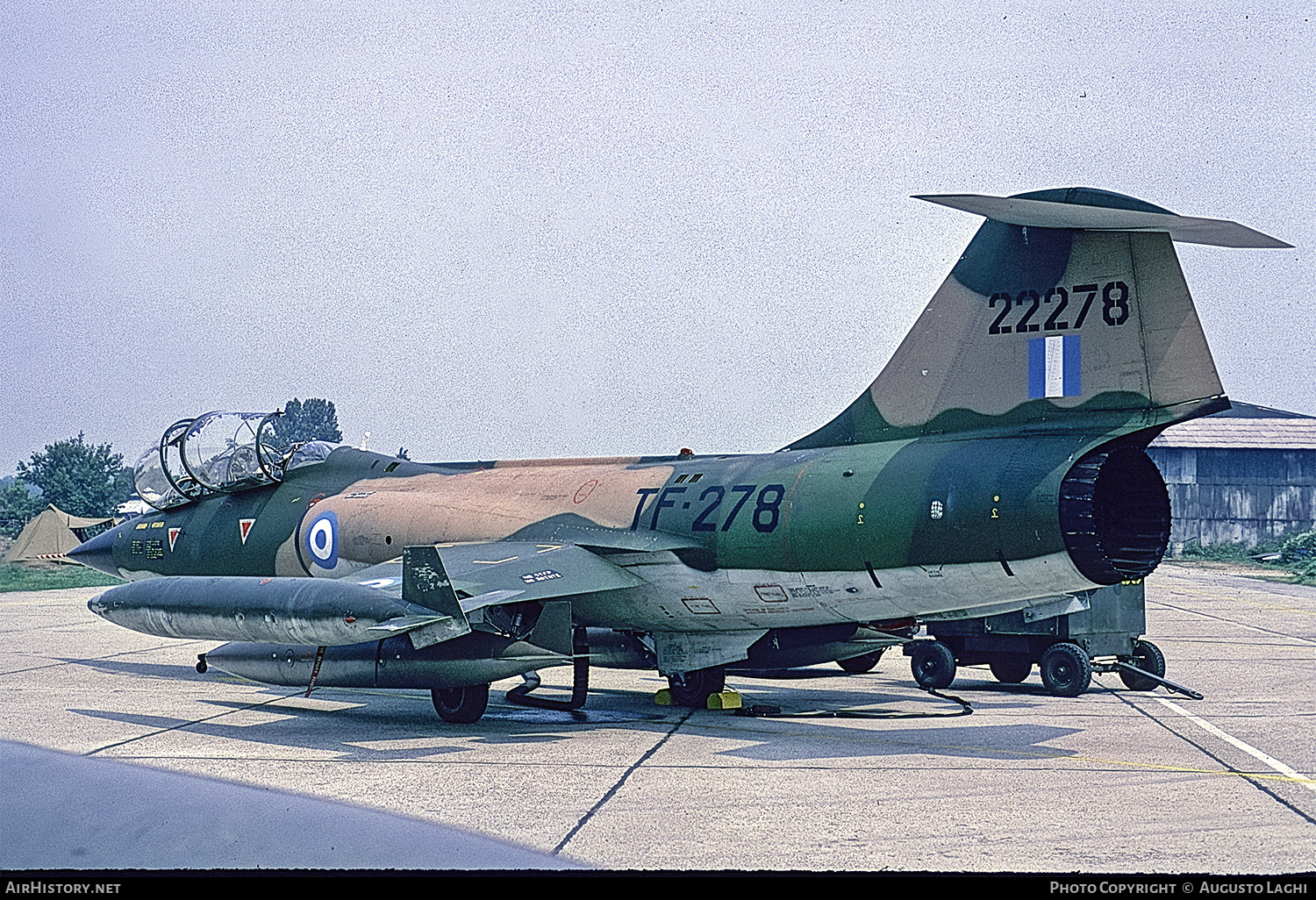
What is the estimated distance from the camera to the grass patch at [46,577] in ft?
101

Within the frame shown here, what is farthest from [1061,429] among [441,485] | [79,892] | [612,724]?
[79,892]

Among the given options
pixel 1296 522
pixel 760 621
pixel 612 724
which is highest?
pixel 760 621

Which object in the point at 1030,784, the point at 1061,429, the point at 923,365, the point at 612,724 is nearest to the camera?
the point at 1030,784

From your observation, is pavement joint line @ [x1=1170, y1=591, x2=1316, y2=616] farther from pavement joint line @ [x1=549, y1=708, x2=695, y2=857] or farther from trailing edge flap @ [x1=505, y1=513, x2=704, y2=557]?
pavement joint line @ [x1=549, y1=708, x2=695, y2=857]

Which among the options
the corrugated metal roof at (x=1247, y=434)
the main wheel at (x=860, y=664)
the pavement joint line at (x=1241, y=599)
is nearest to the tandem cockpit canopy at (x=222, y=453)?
the main wheel at (x=860, y=664)

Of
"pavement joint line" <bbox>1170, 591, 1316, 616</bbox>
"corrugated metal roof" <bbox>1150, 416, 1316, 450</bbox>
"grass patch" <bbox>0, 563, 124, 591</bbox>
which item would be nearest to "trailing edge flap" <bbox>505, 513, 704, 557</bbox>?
"pavement joint line" <bbox>1170, 591, 1316, 616</bbox>

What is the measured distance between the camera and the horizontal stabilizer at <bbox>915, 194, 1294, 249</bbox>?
8.16 m

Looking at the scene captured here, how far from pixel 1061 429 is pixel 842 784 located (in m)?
3.31

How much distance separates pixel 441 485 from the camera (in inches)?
530

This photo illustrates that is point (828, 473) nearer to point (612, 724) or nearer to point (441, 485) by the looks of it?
point (612, 724)

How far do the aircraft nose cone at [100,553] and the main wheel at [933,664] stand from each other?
32.7ft

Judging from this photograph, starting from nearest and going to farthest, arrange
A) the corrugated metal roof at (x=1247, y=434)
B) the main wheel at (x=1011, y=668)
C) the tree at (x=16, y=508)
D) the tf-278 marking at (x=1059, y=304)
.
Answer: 1. the tf-278 marking at (x=1059, y=304)
2. the main wheel at (x=1011, y=668)
3. the tree at (x=16, y=508)
4. the corrugated metal roof at (x=1247, y=434)

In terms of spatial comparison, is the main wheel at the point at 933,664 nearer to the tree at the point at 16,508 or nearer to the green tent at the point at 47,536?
the green tent at the point at 47,536

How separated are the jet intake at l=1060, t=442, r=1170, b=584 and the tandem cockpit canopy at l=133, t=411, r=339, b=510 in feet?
30.4
